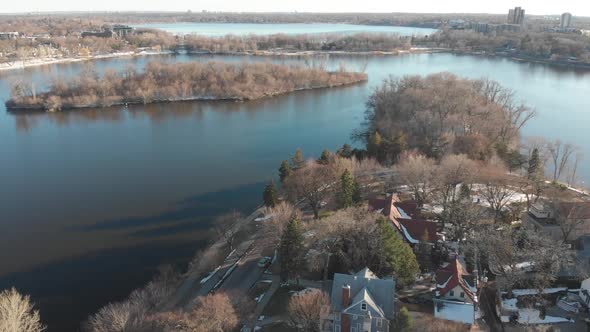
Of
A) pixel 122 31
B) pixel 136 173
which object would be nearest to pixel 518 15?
pixel 122 31

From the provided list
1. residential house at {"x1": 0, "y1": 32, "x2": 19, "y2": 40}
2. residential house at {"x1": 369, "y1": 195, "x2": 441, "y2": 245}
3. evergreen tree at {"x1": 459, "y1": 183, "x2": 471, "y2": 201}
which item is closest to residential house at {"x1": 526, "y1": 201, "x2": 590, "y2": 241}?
evergreen tree at {"x1": 459, "y1": 183, "x2": 471, "y2": 201}

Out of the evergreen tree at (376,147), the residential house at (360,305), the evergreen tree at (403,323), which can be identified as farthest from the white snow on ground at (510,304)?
the evergreen tree at (376,147)

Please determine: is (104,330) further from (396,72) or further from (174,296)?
(396,72)

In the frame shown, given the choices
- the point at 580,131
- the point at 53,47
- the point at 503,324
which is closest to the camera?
the point at 503,324

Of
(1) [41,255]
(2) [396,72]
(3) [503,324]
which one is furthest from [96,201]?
(2) [396,72]

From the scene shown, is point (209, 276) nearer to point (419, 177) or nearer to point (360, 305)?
point (360, 305)

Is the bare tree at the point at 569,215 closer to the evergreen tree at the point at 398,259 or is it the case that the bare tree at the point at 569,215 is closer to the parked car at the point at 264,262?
the evergreen tree at the point at 398,259
